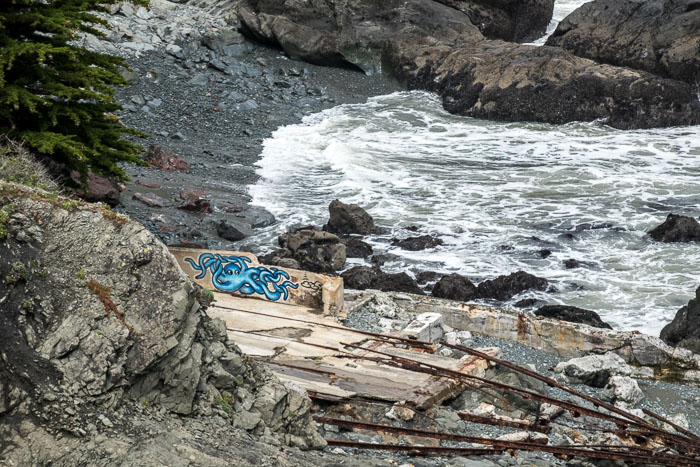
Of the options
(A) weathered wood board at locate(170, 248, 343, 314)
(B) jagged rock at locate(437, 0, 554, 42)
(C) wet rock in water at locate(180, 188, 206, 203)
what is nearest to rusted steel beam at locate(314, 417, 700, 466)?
(A) weathered wood board at locate(170, 248, 343, 314)

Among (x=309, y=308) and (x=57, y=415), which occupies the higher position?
(x=57, y=415)

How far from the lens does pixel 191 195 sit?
2580cm

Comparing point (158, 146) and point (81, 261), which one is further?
point (158, 146)

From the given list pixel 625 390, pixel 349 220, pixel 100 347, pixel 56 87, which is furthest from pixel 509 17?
pixel 100 347

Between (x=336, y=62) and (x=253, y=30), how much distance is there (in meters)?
4.55

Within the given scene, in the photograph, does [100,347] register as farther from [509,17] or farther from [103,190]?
[509,17]

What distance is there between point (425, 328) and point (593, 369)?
2828mm

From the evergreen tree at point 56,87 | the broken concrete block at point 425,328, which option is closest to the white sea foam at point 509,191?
the broken concrete block at point 425,328

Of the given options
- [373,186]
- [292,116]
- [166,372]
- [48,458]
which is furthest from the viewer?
[292,116]

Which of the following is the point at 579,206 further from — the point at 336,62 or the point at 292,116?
the point at 336,62

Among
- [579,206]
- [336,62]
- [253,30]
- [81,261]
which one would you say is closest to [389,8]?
[336,62]

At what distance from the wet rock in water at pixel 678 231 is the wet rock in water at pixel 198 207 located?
13.0 metres

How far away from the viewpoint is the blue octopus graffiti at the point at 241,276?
1516 cm

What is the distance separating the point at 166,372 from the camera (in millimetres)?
7504
